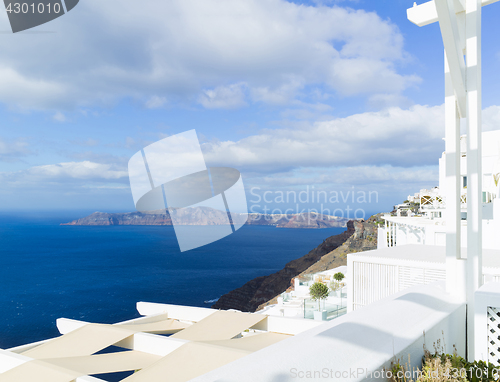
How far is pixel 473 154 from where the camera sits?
3.36 meters

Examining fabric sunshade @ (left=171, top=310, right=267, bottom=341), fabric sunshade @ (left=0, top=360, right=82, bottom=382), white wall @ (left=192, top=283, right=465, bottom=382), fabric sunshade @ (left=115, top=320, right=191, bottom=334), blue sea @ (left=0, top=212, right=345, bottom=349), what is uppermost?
white wall @ (left=192, top=283, right=465, bottom=382)

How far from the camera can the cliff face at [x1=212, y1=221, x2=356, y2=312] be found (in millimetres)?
49312

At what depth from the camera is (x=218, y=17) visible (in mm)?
15195

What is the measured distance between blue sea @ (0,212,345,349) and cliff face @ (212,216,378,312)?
5.26m

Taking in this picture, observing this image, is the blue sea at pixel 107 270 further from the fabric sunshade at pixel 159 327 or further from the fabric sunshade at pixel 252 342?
the fabric sunshade at pixel 252 342

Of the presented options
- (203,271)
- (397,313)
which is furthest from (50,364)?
(203,271)

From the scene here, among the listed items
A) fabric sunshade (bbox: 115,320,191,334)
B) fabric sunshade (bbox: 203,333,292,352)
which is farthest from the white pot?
fabric sunshade (bbox: 115,320,191,334)

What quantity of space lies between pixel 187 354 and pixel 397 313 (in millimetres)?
2321

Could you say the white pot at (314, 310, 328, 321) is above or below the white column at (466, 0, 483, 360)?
below

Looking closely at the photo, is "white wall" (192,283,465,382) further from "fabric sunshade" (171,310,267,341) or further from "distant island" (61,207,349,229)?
"distant island" (61,207,349,229)

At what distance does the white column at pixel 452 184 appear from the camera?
3383 millimetres

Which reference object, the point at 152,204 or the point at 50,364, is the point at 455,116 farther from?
the point at 152,204

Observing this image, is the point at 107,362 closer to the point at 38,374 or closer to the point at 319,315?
the point at 38,374

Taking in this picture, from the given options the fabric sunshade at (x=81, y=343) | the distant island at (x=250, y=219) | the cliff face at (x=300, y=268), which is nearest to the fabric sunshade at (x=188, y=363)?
the fabric sunshade at (x=81, y=343)
